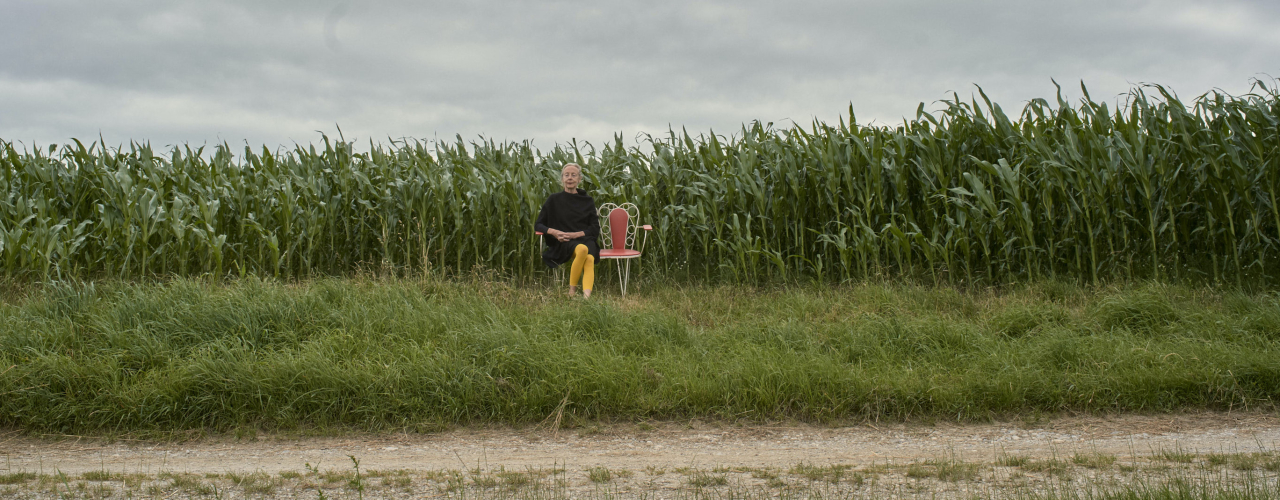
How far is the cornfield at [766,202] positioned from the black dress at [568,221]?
1.20 metres

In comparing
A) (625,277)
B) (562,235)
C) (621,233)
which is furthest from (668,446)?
(621,233)

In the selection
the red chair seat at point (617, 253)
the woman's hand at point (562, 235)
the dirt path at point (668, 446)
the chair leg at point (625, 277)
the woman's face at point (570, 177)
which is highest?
the woman's face at point (570, 177)

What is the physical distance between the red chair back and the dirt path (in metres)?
4.38

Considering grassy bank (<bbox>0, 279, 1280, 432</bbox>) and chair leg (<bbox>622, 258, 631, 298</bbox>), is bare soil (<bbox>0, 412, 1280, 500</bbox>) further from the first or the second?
chair leg (<bbox>622, 258, 631, 298</bbox>)

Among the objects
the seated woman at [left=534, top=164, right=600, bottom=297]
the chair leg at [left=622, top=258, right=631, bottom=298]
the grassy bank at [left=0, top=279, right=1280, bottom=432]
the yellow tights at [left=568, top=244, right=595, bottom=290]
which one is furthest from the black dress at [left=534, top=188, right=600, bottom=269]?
the grassy bank at [left=0, top=279, right=1280, bottom=432]

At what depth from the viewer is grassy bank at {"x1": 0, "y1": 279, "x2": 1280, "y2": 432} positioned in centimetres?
471

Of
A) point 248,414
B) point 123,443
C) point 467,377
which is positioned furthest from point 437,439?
point 123,443

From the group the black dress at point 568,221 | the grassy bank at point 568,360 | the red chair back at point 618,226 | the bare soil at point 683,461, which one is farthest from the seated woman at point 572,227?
the bare soil at point 683,461

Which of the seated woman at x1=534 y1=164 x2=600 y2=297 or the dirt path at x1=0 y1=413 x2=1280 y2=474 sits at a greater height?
the seated woman at x1=534 y1=164 x2=600 y2=297

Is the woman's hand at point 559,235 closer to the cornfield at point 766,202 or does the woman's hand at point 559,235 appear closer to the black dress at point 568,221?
the black dress at point 568,221

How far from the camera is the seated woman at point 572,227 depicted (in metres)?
7.89

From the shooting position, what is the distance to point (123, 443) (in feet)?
14.8

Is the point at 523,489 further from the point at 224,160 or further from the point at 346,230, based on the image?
the point at 224,160

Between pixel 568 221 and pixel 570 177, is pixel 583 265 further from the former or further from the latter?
pixel 570 177
